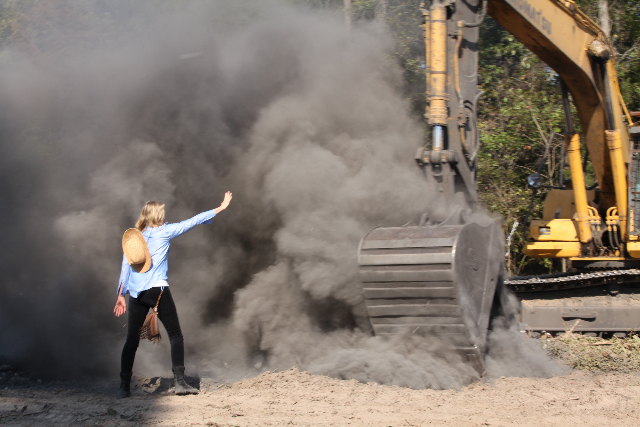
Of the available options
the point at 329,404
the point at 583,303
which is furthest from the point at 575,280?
the point at 329,404

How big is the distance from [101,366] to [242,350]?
1.37m

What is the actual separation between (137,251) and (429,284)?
7.11 ft

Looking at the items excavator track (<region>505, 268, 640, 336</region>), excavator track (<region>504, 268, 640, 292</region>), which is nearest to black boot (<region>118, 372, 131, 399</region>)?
excavator track (<region>504, 268, 640, 292</region>)

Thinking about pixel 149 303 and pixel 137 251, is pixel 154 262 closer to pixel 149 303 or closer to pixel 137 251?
pixel 137 251

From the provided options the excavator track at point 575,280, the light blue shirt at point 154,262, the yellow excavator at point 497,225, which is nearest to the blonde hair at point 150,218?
the light blue shirt at point 154,262

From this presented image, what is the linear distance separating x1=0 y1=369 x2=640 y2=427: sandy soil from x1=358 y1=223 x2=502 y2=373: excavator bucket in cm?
44

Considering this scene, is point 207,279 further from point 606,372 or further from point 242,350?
point 606,372

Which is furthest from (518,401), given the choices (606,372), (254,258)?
(254,258)

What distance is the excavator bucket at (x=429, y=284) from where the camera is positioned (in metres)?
4.66

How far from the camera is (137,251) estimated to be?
15.5 ft

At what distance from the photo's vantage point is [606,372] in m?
5.78

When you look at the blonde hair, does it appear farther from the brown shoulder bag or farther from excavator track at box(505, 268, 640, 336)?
excavator track at box(505, 268, 640, 336)

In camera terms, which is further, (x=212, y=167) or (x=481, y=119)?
(x=481, y=119)

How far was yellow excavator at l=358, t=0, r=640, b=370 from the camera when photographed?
15.7 ft
